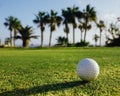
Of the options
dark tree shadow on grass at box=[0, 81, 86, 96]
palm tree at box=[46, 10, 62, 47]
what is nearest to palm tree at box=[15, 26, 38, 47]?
palm tree at box=[46, 10, 62, 47]

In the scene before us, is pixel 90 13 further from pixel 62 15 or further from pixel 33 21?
pixel 33 21

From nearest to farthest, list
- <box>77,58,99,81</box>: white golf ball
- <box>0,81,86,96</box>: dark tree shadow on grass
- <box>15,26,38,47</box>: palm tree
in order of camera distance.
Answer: <box>0,81,86,96</box>: dark tree shadow on grass → <box>77,58,99,81</box>: white golf ball → <box>15,26,38,47</box>: palm tree

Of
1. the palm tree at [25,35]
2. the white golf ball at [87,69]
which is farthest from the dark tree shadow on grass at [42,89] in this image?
the palm tree at [25,35]

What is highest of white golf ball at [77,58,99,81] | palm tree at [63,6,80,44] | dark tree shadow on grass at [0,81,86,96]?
palm tree at [63,6,80,44]

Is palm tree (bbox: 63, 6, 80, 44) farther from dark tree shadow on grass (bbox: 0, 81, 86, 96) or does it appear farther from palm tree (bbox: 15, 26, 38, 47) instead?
dark tree shadow on grass (bbox: 0, 81, 86, 96)

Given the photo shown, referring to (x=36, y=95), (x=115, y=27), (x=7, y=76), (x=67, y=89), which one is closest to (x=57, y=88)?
(x=67, y=89)

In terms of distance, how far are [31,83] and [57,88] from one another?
1241mm

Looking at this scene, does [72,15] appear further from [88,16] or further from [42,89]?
[42,89]

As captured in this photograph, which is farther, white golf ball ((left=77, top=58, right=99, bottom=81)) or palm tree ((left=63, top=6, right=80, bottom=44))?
→ palm tree ((left=63, top=6, right=80, bottom=44))

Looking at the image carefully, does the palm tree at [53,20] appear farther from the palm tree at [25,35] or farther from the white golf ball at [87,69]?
the white golf ball at [87,69]

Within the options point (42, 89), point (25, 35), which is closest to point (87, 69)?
point (42, 89)

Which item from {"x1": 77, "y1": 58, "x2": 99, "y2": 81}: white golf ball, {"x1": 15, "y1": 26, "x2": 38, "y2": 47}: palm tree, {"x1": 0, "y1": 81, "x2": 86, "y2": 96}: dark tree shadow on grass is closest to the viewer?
{"x1": 0, "y1": 81, "x2": 86, "y2": 96}: dark tree shadow on grass

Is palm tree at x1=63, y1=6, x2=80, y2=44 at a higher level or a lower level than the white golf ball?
higher

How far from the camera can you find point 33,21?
98000mm
